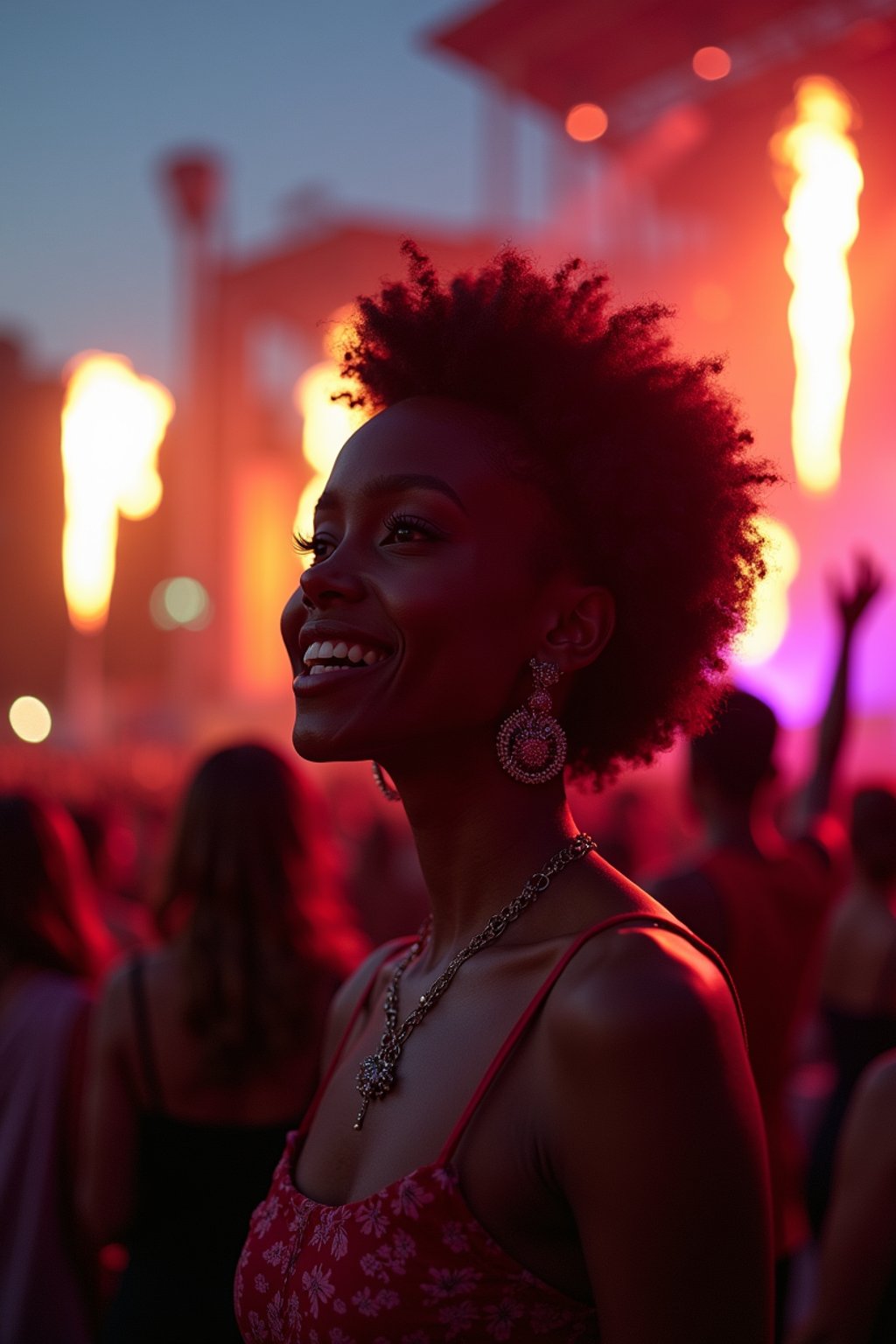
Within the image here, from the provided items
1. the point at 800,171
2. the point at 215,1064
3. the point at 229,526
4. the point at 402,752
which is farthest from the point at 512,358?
the point at 229,526

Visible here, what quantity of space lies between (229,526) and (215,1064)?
3160 centimetres

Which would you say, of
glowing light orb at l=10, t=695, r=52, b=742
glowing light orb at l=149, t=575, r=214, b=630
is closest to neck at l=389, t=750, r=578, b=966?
glowing light orb at l=10, t=695, r=52, b=742

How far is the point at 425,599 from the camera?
156 cm

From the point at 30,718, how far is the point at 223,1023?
37017 mm

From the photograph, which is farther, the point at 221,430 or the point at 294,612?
the point at 221,430

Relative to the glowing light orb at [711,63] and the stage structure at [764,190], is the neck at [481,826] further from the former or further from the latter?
the glowing light orb at [711,63]

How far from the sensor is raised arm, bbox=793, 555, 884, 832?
342 centimetres

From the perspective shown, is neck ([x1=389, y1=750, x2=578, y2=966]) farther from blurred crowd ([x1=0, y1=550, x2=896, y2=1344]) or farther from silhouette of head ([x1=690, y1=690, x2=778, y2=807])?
silhouette of head ([x1=690, y1=690, x2=778, y2=807])

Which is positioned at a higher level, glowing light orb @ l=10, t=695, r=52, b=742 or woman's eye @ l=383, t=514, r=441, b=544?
woman's eye @ l=383, t=514, r=441, b=544

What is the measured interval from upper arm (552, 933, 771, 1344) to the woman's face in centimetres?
42

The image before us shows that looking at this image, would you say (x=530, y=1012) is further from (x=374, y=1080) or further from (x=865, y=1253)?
(x=865, y=1253)

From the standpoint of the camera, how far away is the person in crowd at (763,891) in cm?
282

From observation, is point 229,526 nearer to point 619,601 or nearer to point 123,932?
point 123,932

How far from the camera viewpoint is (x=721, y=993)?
1.32m
